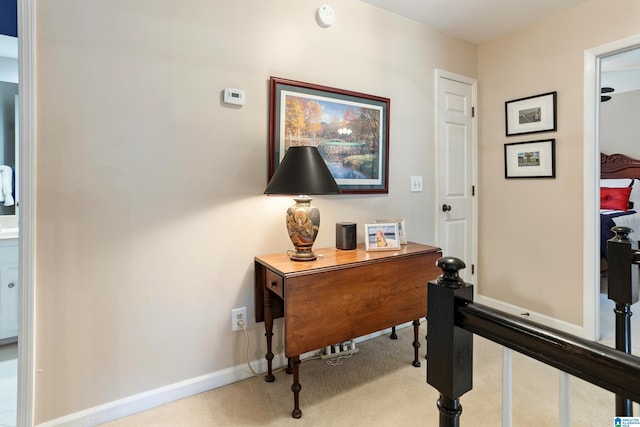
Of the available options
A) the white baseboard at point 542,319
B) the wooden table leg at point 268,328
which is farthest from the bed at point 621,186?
the wooden table leg at point 268,328

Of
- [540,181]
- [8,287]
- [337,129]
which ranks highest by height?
[337,129]

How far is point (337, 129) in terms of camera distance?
221cm

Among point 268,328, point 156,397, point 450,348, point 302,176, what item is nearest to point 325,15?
point 302,176

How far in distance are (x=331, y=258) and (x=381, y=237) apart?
1.33 ft

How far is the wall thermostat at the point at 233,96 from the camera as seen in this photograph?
182 cm

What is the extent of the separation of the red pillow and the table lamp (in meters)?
5.19

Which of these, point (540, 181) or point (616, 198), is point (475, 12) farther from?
point (616, 198)

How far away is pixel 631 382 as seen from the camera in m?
0.51

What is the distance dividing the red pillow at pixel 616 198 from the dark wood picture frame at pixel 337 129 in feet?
14.5

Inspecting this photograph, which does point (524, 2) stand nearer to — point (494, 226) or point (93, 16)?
point (494, 226)

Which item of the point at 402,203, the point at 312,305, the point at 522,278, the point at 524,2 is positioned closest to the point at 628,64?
the point at 524,2

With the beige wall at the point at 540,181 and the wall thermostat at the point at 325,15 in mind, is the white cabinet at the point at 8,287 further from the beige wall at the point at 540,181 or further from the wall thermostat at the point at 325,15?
the beige wall at the point at 540,181

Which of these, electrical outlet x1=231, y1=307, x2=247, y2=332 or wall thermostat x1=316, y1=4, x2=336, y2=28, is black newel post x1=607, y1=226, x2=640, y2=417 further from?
wall thermostat x1=316, y1=4, x2=336, y2=28

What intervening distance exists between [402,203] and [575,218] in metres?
1.28
